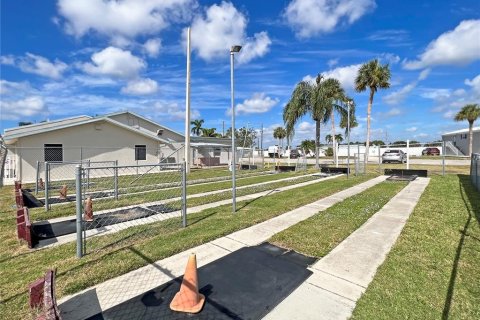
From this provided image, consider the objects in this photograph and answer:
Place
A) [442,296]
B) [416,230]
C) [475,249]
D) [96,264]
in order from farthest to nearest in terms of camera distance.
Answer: [416,230] → [475,249] → [96,264] → [442,296]

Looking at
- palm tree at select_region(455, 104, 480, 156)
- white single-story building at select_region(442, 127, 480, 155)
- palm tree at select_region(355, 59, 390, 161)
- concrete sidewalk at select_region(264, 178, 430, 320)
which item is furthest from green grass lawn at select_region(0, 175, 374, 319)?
white single-story building at select_region(442, 127, 480, 155)

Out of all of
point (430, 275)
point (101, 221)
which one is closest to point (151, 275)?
point (101, 221)

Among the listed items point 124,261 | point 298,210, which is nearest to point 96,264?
point 124,261

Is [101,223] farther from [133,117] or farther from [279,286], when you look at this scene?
[133,117]

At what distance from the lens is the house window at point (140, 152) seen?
816 inches

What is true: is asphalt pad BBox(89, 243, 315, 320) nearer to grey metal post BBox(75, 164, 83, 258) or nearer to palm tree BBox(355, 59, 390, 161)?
grey metal post BBox(75, 164, 83, 258)

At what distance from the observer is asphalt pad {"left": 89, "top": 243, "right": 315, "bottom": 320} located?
9.16 feet

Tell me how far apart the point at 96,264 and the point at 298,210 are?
16.3 feet

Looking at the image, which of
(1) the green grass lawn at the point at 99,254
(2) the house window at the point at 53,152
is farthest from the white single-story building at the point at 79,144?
(1) the green grass lawn at the point at 99,254

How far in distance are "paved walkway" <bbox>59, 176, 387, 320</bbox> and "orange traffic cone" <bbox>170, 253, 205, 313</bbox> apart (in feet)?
1.89

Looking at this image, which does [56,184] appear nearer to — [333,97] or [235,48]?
[235,48]

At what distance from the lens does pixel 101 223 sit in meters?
6.34

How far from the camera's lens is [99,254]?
14.4ft

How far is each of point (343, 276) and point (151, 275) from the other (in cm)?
257
